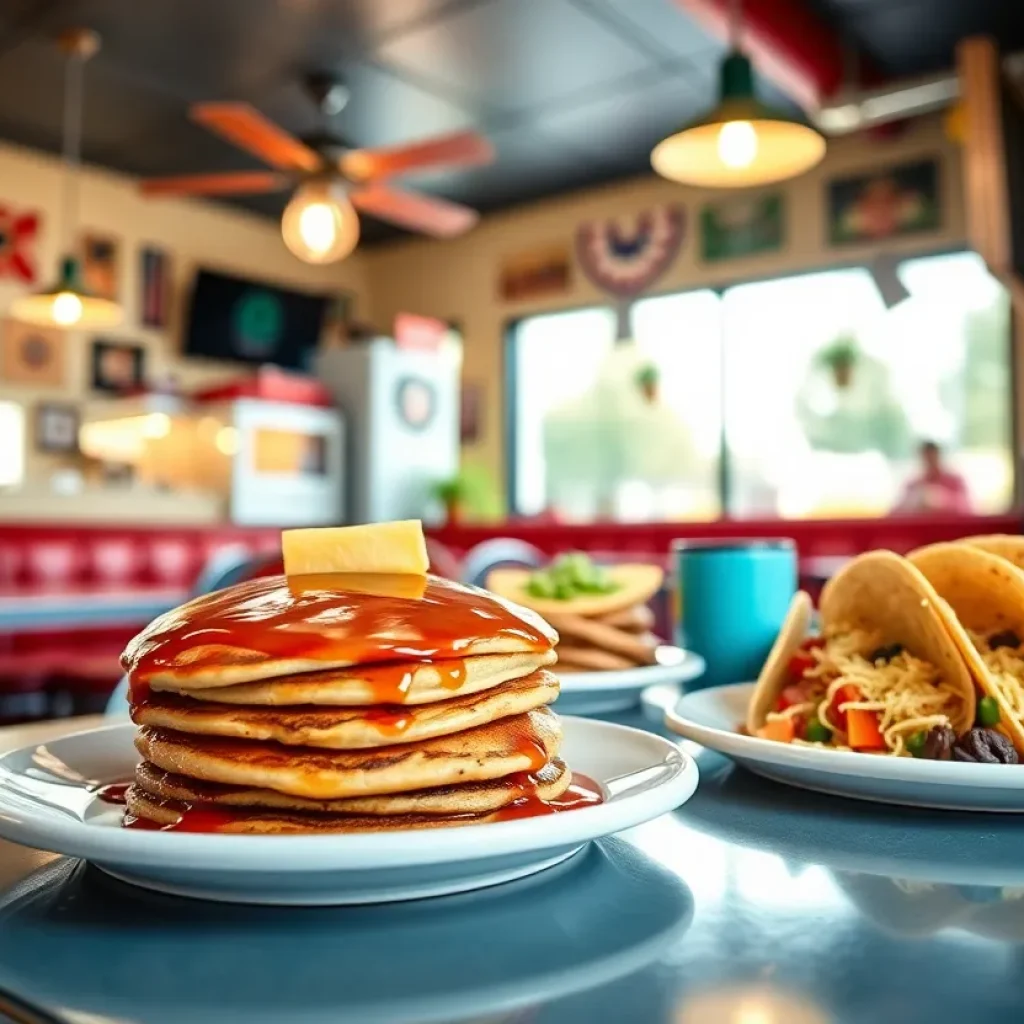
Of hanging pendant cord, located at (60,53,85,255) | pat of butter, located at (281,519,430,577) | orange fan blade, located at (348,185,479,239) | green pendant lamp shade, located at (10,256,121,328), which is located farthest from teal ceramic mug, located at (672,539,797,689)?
hanging pendant cord, located at (60,53,85,255)

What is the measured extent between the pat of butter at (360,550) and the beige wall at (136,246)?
6.71 metres

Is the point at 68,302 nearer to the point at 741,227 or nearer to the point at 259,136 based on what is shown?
the point at 259,136

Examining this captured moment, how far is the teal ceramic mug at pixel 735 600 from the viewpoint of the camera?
136 centimetres

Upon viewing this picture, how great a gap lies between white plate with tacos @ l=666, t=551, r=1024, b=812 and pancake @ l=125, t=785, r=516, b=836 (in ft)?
1.04

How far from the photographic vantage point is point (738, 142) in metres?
3.14

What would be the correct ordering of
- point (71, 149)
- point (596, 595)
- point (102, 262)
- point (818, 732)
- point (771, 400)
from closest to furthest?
1. point (818, 732)
2. point (596, 595)
3. point (71, 149)
4. point (771, 400)
5. point (102, 262)

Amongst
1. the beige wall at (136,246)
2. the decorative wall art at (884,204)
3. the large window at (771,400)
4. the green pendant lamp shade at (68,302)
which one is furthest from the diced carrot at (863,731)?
the decorative wall art at (884,204)

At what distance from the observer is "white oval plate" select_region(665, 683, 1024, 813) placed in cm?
73

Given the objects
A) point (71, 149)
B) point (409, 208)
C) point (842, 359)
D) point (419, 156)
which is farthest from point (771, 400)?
point (71, 149)

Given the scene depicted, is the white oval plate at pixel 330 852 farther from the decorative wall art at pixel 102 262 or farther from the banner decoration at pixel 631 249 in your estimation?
the decorative wall art at pixel 102 262

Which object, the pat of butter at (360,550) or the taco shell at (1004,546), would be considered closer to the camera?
the pat of butter at (360,550)

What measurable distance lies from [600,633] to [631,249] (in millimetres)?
7941

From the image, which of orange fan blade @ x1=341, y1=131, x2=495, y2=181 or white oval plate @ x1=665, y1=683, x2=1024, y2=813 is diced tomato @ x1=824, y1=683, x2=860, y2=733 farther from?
orange fan blade @ x1=341, y1=131, x2=495, y2=181

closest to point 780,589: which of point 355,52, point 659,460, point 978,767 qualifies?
point 978,767
